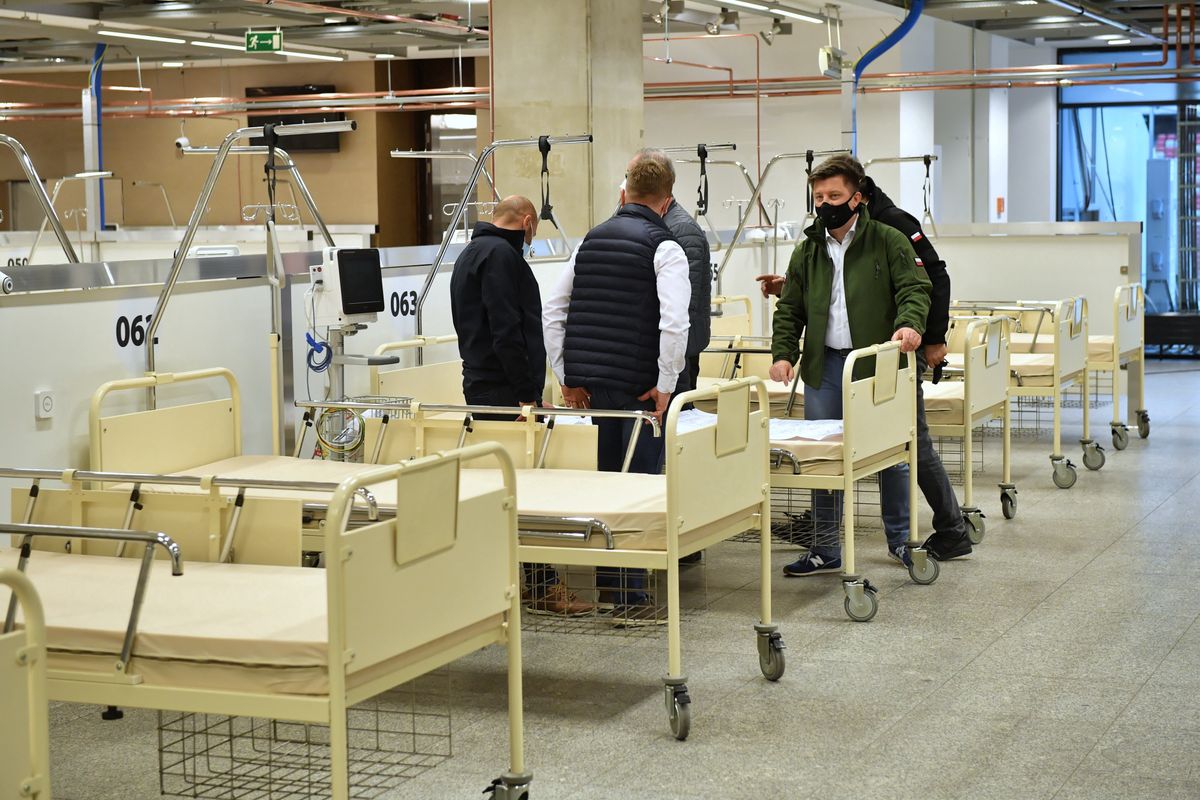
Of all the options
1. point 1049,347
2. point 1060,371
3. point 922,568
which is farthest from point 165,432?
point 1049,347

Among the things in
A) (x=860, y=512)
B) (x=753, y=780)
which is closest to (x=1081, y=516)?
(x=860, y=512)

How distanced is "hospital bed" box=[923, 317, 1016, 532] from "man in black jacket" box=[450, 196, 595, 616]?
75.5 inches

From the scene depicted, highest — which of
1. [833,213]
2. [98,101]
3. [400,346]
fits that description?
[98,101]

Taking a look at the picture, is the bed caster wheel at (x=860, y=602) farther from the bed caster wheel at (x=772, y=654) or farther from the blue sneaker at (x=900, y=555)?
the bed caster wheel at (x=772, y=654)

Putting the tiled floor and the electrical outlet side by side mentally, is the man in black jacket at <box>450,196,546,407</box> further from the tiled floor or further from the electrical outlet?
the electrical outlet

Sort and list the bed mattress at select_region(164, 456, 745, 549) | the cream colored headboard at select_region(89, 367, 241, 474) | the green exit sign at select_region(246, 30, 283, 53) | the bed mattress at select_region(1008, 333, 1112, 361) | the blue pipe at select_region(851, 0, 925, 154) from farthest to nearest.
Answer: the green exit sign at select_region(246, 30, 283, 53), the blue pipe at select_region(851, 0, 925, 154), the bed mattress at select_region(1008, 333, 1112, 361), the cream colored headboard at select_region(89, 367, 241, 474), the bed mattress at select_region(164, 456, 745, 549)

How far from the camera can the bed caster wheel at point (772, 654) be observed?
4.42m

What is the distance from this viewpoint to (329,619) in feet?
9.05

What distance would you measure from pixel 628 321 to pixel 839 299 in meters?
0.91

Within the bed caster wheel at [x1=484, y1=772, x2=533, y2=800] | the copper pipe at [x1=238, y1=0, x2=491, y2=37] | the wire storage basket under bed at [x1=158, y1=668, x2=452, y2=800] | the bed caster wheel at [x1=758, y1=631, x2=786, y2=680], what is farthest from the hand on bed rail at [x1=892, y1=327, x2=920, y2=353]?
the copper pipe at [x1=238, y1=0, x2=491, y2=37]

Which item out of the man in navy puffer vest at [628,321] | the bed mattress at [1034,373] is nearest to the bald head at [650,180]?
the man in navy puffer vest at [628,321]

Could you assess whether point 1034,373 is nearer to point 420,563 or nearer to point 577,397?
point 577,397

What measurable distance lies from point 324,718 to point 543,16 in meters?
6.17

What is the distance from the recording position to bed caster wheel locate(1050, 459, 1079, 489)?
772cm
